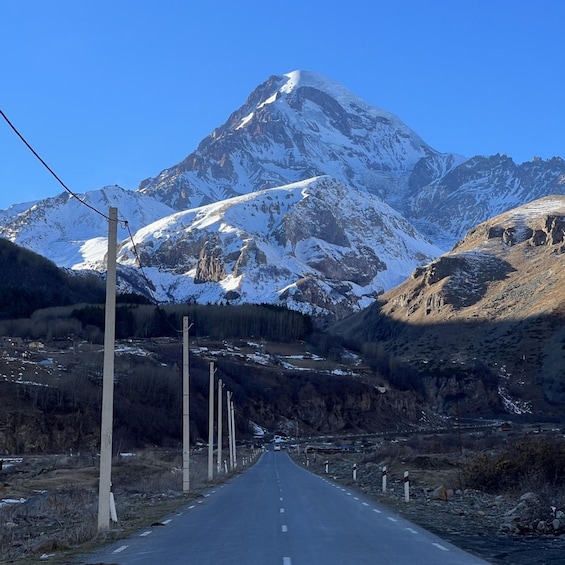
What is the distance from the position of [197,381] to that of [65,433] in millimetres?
38179

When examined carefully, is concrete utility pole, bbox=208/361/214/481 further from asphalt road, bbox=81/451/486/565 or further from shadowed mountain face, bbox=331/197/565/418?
shadowed mountain face, bbox=331/197/565/418

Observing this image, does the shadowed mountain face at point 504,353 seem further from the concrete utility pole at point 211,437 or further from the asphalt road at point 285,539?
the asphalt road at point 285,539

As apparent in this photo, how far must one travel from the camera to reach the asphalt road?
1507 centimetres

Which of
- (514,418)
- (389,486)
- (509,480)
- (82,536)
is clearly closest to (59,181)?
(82,536)

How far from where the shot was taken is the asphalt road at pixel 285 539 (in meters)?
15.1

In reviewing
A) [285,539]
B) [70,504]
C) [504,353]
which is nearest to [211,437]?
[70,504]

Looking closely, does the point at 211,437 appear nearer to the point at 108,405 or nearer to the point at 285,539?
the point at 108,405

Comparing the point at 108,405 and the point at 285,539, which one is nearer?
the point at 285,539

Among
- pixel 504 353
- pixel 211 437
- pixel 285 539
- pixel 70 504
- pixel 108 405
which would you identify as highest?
pixel 504 353

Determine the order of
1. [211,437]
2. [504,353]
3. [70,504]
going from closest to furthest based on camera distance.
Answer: [70,504], [211,437], [504,353]

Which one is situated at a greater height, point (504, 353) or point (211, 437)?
point (504, 353)

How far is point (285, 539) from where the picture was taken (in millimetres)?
18234

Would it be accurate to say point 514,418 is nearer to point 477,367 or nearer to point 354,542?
point 477,367

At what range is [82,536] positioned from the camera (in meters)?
19.0
